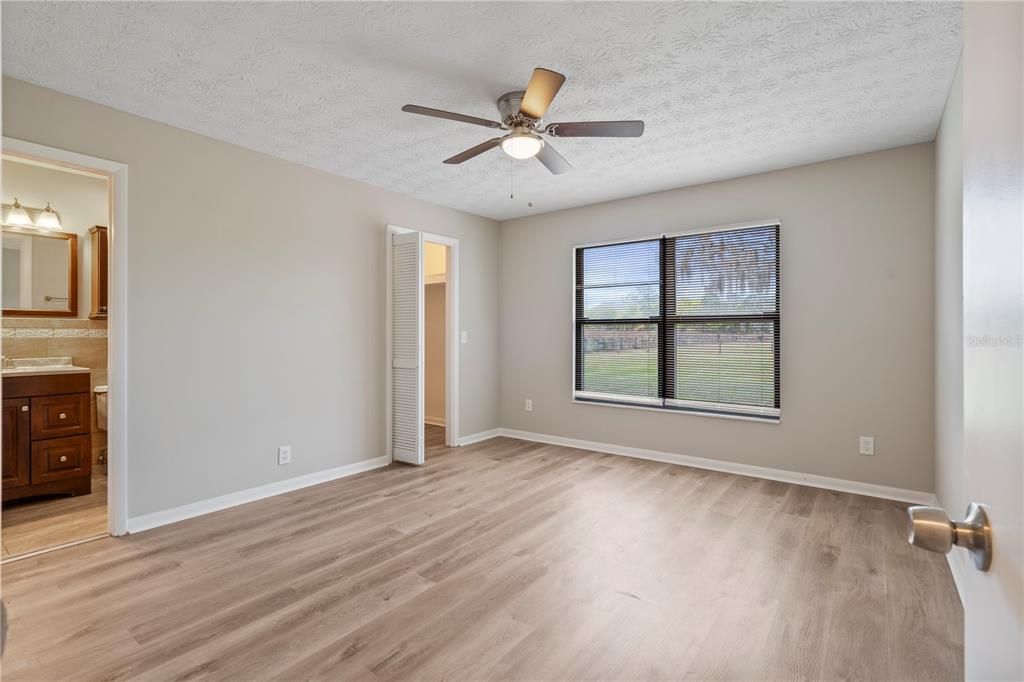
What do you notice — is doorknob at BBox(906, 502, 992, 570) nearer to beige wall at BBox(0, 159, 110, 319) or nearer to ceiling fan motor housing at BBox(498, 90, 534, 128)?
ceiling fan motor housing at BBox(498, 90, 534, 128)

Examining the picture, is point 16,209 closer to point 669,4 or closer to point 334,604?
point 334,604

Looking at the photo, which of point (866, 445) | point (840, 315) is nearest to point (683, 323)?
point (840, 315)

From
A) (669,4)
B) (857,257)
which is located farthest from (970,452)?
(857,257)

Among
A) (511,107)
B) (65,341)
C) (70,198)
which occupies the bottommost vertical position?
(65,341)

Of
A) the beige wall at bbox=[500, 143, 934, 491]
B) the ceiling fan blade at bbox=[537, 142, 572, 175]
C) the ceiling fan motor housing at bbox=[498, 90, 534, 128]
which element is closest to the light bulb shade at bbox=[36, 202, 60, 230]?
the ceiling fan motor housing at bbox=[498, 90, 534, 128]

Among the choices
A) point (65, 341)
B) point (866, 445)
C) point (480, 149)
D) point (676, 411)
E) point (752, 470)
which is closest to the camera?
point (480, 149)

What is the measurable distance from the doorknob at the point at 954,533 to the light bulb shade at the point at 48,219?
5.86 meters

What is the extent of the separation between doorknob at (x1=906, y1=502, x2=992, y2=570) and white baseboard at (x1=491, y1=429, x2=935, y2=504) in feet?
12.0

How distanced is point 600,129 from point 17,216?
4642 mm

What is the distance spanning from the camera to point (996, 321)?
2.16ft

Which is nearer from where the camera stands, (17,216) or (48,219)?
(17,216)

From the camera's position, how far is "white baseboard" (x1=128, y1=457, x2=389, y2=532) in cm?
323

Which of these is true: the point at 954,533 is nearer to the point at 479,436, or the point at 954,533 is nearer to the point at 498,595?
the point at 498,595

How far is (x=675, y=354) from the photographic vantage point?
4750mm
